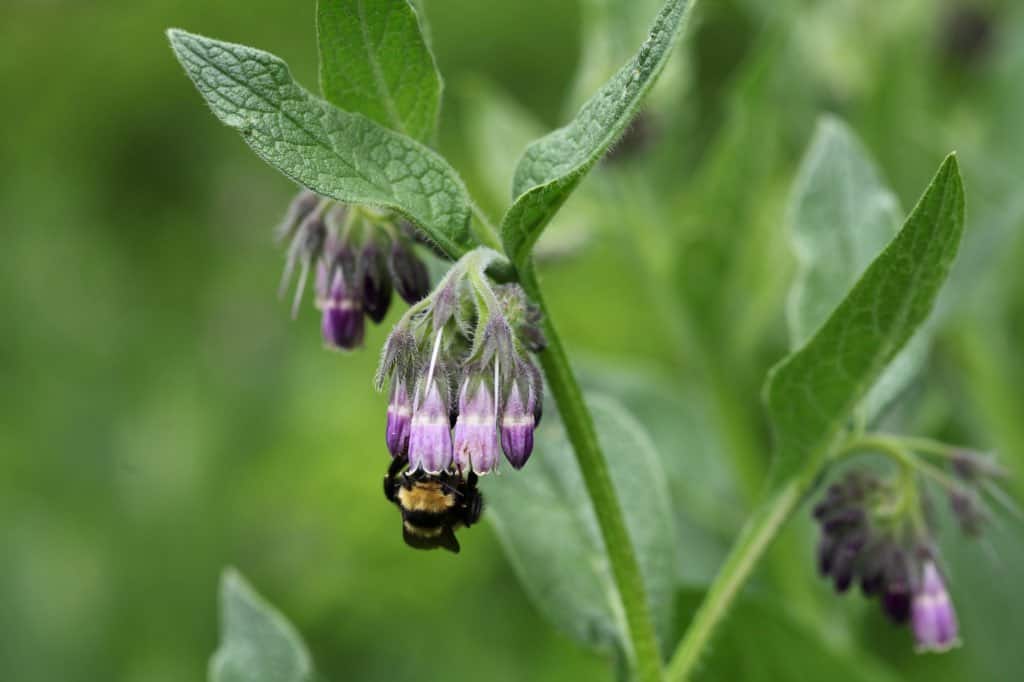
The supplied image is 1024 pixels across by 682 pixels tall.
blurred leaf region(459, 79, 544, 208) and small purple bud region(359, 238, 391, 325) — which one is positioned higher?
small purple bud region(359, 238, 391, 325)

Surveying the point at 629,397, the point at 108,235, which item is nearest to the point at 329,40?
the point at 629,397

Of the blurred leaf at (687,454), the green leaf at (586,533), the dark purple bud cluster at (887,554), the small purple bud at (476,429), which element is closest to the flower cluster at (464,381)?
the small purple bud at (476,429)

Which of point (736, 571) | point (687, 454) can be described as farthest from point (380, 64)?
point (687, 454)

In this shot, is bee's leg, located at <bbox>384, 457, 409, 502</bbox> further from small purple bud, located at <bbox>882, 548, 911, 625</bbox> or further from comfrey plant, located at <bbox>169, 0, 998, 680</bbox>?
small purple bud, located at <bbox>882, 548, 911, 625</bbox>

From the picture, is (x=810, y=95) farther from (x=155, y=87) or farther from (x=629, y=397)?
(x=155, y=87)

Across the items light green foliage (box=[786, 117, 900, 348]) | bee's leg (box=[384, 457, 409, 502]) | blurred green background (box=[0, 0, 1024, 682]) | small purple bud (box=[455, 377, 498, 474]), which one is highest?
light green foliage (box=[786, 117, 900, 348])

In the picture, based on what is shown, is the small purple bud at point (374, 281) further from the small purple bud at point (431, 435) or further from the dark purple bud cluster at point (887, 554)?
the dark purple bud cluster at point (887, 554)

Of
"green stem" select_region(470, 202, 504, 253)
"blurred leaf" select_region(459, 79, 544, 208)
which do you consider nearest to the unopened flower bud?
"green stem" select_region(470, 202, 504, 253)
